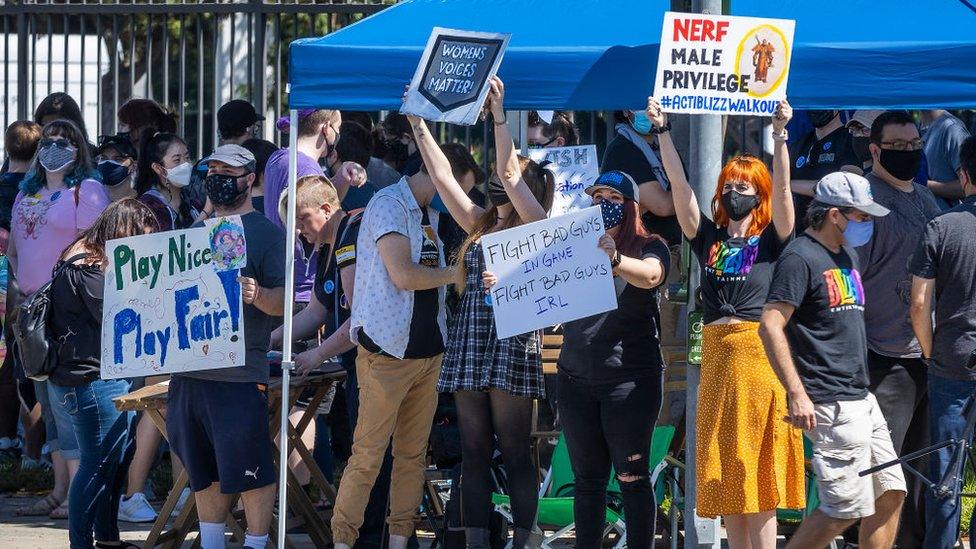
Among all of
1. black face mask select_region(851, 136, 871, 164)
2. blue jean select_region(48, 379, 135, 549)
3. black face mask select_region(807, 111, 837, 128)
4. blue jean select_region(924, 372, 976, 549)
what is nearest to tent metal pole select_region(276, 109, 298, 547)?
blue jean select_region(48, 379, 135, 549)

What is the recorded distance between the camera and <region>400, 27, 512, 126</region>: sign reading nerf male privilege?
5785mm

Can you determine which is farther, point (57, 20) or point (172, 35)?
point (172, 35)

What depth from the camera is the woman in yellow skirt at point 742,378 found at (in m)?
5.86

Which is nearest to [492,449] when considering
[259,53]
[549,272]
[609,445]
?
[609,445]

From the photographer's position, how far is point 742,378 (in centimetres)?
587

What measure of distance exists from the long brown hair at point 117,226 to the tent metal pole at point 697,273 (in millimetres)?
2354

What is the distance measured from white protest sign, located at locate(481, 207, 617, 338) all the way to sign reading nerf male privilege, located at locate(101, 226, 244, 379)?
1.09 metres

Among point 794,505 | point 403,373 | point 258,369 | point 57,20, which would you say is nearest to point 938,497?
point 794,505

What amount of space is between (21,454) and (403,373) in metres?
4.17

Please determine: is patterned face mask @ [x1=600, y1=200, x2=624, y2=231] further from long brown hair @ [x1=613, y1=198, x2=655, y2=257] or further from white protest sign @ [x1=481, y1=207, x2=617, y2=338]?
white protest sign @ [x1=481, y1=207, x2=617, y2=338]

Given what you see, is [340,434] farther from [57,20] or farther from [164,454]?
[57,20]

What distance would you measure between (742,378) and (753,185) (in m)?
0.75

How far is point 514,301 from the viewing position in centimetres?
599

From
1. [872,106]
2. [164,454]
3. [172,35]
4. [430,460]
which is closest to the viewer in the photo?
[872,106]
